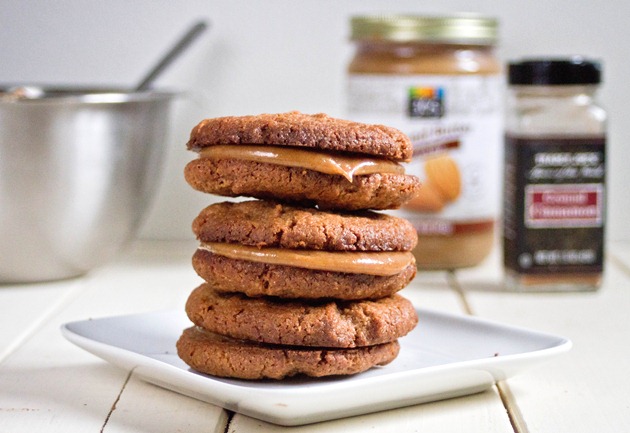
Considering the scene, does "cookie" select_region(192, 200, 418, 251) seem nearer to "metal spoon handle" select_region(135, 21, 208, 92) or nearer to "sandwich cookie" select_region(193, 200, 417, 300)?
"sandwich cookie" select_region(193, 200, 417, 300)

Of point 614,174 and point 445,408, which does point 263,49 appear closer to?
point 614,174

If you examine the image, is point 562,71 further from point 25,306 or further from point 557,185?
point 25,306

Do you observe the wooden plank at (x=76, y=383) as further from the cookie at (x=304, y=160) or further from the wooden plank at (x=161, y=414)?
the cookie at (x=304, y=160)

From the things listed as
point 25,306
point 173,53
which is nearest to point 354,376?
point 25,306

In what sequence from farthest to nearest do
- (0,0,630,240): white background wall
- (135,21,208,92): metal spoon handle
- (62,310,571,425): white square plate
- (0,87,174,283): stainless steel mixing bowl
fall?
(0,0,630,240): white background wall < (135,21,208,92): metal spoon handle < (0,87,174,283): stainless steel mixing bowl < (62,310,571,425): white square plate

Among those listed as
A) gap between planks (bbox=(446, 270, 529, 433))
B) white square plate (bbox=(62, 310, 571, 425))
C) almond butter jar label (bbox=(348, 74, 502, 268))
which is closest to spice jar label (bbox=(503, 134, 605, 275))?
almond butter jar label (bbox=(348, 74, 502, 268))

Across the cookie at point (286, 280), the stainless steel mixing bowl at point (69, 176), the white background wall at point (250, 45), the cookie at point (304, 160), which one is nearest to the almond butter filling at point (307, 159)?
the cookie at point (304, 160)

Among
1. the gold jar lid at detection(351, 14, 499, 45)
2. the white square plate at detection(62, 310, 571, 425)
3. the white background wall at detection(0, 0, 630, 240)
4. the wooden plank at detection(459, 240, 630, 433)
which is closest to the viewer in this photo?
the white square plate at detection(62, 310, 571, 425)

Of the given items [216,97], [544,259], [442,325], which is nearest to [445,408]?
[442,325]
